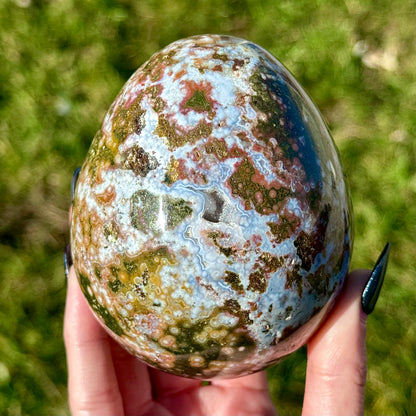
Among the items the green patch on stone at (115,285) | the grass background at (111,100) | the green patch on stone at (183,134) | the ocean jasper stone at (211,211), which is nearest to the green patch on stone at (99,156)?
the ocean jasper stone at (211,211)

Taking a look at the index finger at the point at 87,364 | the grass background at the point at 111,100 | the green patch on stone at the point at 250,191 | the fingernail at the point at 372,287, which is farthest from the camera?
the grass background at the point at 111,100

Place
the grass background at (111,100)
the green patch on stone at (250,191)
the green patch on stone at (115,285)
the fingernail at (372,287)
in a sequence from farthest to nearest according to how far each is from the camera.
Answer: the grass background at (111,100)
the fingernail at (372,287)
the green patch on stone at (115,285)
the green patch on stone at (250,191)

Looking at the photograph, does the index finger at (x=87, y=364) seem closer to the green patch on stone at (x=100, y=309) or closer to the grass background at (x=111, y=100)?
the green patch on stone at (x=100, y=309)

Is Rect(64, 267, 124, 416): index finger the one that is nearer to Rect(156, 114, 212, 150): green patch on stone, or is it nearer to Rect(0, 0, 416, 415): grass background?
Rect(0, 0, 416, 415): grass background

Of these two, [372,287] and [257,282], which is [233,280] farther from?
[372,287]

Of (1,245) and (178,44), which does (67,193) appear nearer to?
(1,245)

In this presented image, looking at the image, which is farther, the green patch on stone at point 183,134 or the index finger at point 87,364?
the index finger at point 87,364

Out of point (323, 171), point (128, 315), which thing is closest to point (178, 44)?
point (323, 171)
